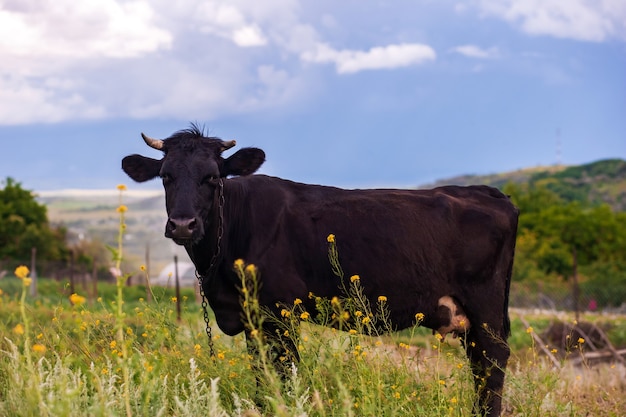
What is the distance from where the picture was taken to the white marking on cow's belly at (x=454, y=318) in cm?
838

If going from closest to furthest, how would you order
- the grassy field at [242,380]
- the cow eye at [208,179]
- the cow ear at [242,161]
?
the grassy field at [242,380], the cow eye at [208,179], the cow ear at [242,161]

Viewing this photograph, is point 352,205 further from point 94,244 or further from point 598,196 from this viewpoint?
point 598,196

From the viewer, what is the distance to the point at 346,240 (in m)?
7.98

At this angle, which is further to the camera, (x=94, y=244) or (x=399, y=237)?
(x=94, y=244)

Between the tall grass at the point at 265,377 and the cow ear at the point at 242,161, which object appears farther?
the cow ear at the point at 242,161

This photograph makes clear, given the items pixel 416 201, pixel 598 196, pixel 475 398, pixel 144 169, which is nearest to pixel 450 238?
pixel 416 201

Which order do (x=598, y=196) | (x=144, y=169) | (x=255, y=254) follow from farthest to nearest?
(x=598, y=196) → (x=144, y=169) → (x=255, y=254)

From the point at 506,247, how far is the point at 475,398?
166cm

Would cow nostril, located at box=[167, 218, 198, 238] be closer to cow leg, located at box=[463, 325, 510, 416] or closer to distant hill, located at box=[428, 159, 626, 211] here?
cow leg, located at box=[463, 325, 510, 416]

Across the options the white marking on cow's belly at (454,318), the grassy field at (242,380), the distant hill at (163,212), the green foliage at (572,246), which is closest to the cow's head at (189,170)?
the grassy field at (242,380)

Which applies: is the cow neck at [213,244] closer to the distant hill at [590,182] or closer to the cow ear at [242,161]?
A: the cow ear at [242,161]

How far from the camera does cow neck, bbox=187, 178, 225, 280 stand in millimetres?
7777

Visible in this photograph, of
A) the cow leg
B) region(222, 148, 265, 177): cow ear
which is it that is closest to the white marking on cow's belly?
the cow leg

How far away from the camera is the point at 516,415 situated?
8227 millimetres
